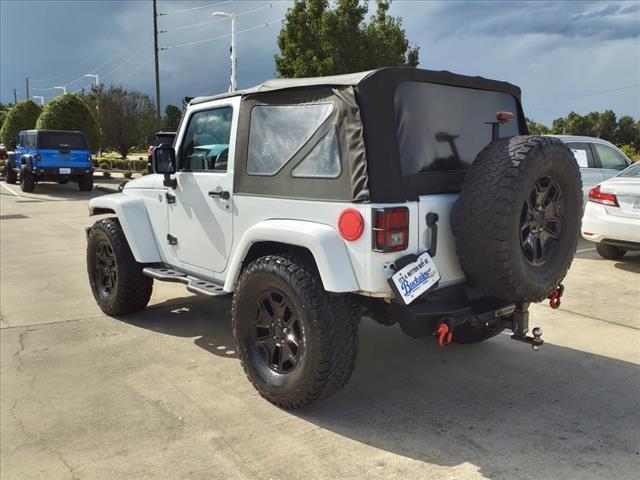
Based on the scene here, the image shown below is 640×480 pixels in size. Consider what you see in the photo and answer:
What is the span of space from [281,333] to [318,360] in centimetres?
41

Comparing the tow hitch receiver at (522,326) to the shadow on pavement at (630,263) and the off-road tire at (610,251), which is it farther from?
the off-road tire at (610,251)

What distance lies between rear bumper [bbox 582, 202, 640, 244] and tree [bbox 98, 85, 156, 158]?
36.0 meters

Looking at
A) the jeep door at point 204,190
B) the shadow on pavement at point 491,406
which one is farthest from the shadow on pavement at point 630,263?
the jeep door at point 204,190

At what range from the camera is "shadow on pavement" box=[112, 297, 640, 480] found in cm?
303

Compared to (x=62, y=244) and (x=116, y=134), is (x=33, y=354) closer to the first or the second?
(x=62, y=244)

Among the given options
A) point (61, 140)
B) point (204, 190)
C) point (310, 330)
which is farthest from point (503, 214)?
point (61, 140)

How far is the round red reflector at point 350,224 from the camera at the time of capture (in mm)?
3105

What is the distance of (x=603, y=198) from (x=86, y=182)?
1678 centimetres

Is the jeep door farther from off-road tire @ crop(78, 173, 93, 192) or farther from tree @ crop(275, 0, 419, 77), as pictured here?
tree @ crop(275, 0, 419, 77)

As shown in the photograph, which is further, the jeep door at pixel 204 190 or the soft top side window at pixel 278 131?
the jeep door at pixel 204 190

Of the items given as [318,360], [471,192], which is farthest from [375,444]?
[471,192]

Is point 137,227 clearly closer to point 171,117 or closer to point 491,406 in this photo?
point 491,406

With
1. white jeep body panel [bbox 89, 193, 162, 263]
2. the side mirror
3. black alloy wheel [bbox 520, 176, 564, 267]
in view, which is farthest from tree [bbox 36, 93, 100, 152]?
black alloy wheel [bbox 520, 176, 564, 267]

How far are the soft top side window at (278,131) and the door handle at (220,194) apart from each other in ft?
0.91
